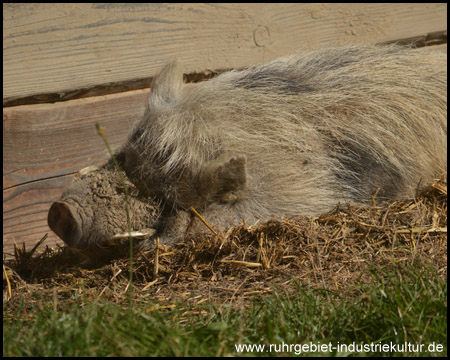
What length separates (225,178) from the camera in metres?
2.81

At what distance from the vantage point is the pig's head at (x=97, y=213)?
284 centimetres

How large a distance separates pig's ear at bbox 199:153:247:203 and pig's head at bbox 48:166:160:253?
0.33 metres

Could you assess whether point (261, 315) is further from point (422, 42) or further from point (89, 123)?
point (422, 42)

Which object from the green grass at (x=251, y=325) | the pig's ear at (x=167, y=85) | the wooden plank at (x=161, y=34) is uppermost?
the wooden plank at (x=161, y=34)

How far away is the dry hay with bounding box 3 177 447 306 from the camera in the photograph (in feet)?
8.28

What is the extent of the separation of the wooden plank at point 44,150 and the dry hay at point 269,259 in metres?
0.69

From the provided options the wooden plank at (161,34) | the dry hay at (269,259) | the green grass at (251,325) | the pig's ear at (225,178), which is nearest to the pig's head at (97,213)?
the dry hay at (269,259)

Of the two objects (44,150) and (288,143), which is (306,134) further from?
(44,150)

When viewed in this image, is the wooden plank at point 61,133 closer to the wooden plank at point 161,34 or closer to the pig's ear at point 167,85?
the wooden plank at point 161,34

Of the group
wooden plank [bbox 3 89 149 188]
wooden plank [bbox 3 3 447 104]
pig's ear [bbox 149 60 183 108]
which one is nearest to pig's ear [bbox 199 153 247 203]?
pig's ear [bbox 149 60 183 108]

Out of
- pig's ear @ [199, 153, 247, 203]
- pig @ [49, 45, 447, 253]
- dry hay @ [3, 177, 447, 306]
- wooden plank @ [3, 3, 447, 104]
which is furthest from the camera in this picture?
wooden plank @ [3, 3, 447, 104]

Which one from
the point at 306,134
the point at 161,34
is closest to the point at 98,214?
the point at 306,134

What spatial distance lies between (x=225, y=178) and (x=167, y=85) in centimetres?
82

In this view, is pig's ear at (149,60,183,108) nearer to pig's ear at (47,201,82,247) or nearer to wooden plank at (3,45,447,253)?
wooden plank at (3,45,447,253)
